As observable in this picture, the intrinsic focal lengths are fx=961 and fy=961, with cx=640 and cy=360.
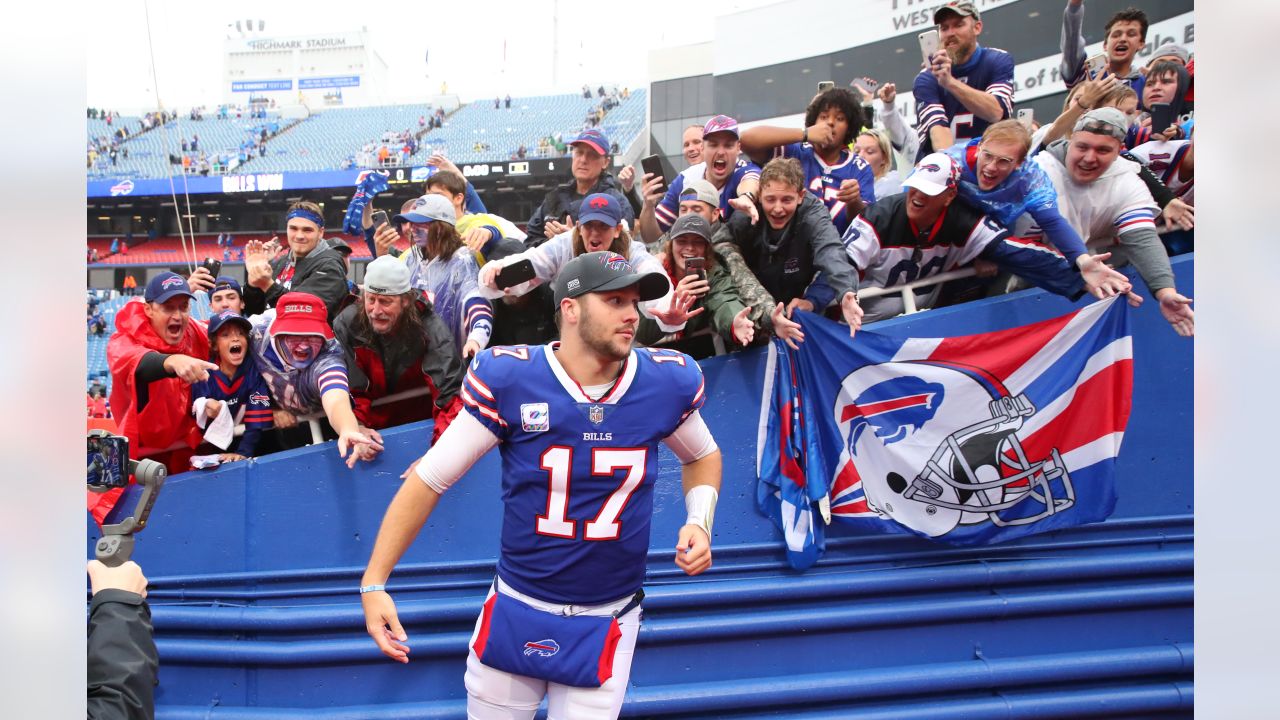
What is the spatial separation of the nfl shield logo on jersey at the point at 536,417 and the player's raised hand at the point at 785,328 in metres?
1.27

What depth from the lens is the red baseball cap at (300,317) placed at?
354 centimetres

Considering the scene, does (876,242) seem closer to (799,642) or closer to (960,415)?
(960,415)

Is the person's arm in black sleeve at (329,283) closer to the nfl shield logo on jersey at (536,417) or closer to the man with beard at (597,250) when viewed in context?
the man with beard at (597,250)

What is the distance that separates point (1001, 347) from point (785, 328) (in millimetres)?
934

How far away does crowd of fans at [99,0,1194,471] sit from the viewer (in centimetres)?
360

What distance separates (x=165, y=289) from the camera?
12.6 ft

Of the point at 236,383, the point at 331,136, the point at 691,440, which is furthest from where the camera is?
the point at 331,136

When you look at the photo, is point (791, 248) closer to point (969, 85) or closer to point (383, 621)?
point (969, 85)

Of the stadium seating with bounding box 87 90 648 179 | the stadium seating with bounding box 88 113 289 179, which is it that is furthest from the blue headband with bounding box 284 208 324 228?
the stadium seating with bounding box 88 113 289 179

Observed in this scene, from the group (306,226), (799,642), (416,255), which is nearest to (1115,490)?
(799,642)

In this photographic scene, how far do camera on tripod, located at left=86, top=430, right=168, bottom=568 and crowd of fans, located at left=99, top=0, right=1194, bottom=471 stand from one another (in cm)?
134

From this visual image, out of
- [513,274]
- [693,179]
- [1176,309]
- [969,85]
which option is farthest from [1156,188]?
[513,274]

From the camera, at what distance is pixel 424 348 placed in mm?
3680

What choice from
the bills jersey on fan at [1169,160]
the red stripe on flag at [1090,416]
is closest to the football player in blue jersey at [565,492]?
the red stripe on flag at [1090,416]
